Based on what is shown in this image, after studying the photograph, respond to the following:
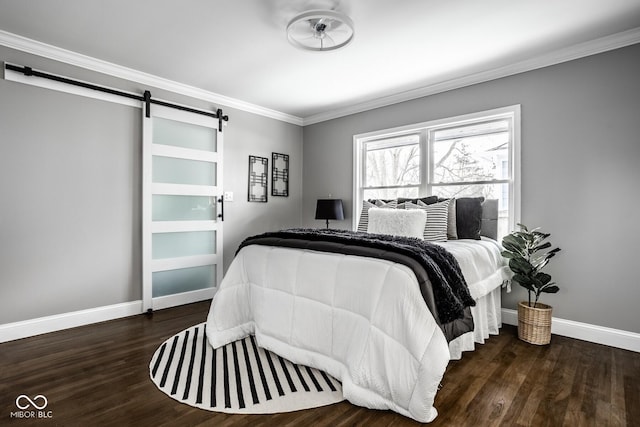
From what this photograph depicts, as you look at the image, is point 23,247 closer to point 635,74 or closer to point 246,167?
point 246,167

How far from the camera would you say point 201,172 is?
394cm

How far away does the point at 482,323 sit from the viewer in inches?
106

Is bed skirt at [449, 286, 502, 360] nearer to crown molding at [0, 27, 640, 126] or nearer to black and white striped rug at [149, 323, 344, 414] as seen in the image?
black and white striped rug at [149, 323, 344, 414]

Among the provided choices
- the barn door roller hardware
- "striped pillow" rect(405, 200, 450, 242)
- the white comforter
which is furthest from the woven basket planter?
the barn door roller hardware

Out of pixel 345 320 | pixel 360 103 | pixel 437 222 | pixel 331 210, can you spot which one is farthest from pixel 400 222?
pixel 360 103

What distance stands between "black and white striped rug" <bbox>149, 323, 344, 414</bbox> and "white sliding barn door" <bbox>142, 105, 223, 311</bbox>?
4.21 ft

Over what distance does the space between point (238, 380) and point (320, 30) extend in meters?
2.49

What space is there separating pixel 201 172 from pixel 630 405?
408 centimetres

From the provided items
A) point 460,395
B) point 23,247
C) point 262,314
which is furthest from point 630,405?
point 23,247

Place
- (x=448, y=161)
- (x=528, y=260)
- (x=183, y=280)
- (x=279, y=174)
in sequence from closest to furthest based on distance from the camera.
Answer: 1. (x=528, y=260)
2. (x=448, y=161)
3. (x=183, y=280)
4. (x=279, y=174)

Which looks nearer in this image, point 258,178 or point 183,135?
point 183,135

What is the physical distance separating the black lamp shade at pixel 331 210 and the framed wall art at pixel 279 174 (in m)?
0.78

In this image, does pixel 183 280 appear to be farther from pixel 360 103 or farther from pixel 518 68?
pixel 518 68

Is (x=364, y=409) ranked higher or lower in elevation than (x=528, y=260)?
lower
